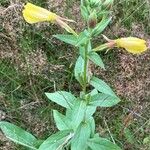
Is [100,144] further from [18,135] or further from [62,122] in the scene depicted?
[18,135]

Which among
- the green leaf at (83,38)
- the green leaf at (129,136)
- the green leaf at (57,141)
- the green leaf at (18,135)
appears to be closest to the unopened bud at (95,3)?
the green leaf at (83,38)

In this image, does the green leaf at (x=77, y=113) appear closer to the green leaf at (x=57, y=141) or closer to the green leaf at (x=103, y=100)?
the green leaf at (x=103, y=100)

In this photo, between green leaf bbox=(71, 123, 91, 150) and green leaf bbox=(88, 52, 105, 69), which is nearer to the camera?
green leaf bbox=(88, 52, 105, 69)

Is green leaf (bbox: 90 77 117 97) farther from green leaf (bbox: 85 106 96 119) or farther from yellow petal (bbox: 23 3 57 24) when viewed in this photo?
yellow petal (bbox: 23 3 57 24)

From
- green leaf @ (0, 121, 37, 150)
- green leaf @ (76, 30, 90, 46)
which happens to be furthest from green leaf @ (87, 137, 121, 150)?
green leaf @ (76, 30, 90, 46)

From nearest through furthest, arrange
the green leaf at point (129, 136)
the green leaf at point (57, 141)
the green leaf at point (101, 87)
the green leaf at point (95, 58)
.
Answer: the green leaf at point (95, 58), the green leaf at point (101, 87), the green leaf at point (57, 141), the green leaf at point (129, 136)

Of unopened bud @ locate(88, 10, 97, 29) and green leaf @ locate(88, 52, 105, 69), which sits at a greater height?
unopened bud @ locate(88, 10, 97, 29)

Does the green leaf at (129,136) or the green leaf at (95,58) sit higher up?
the green leaf at (95,58)
